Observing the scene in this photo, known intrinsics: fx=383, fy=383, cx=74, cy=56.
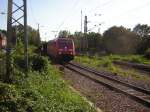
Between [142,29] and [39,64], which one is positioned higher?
[142,29]

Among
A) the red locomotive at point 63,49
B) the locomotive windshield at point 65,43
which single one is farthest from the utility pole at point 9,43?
the locomotive windshield at point 65,43

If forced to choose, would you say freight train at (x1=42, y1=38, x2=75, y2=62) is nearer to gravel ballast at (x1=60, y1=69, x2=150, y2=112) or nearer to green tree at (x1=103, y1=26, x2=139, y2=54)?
gravel ballast at (x1=60, y1=69, x2=150, y2=112)

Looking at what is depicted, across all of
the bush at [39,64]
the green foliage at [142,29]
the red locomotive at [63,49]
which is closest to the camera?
the bush at [39,64]

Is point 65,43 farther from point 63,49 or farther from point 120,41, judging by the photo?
point 120,41

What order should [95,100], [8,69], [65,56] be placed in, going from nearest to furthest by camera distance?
[95,100] → [8,69] → [65,56]

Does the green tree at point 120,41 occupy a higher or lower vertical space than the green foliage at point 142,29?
lower

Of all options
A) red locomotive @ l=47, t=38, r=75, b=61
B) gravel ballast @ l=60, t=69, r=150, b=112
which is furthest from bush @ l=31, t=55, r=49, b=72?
red locomotive @ l=47, t=38, r=75, b=61

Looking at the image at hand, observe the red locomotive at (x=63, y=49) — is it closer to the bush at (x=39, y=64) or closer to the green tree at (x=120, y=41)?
the bush at (x=39, y=64)

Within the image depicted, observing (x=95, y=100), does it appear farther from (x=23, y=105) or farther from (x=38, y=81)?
(x=23, y=105)

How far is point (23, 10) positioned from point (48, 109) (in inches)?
398

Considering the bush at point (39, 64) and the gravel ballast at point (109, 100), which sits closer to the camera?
the gravel ballast at point (109, 100)

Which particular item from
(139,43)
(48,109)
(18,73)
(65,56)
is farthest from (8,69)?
(139,43)

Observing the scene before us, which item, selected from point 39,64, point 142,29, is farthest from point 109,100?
point 142,29

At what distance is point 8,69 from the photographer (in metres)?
16.6
